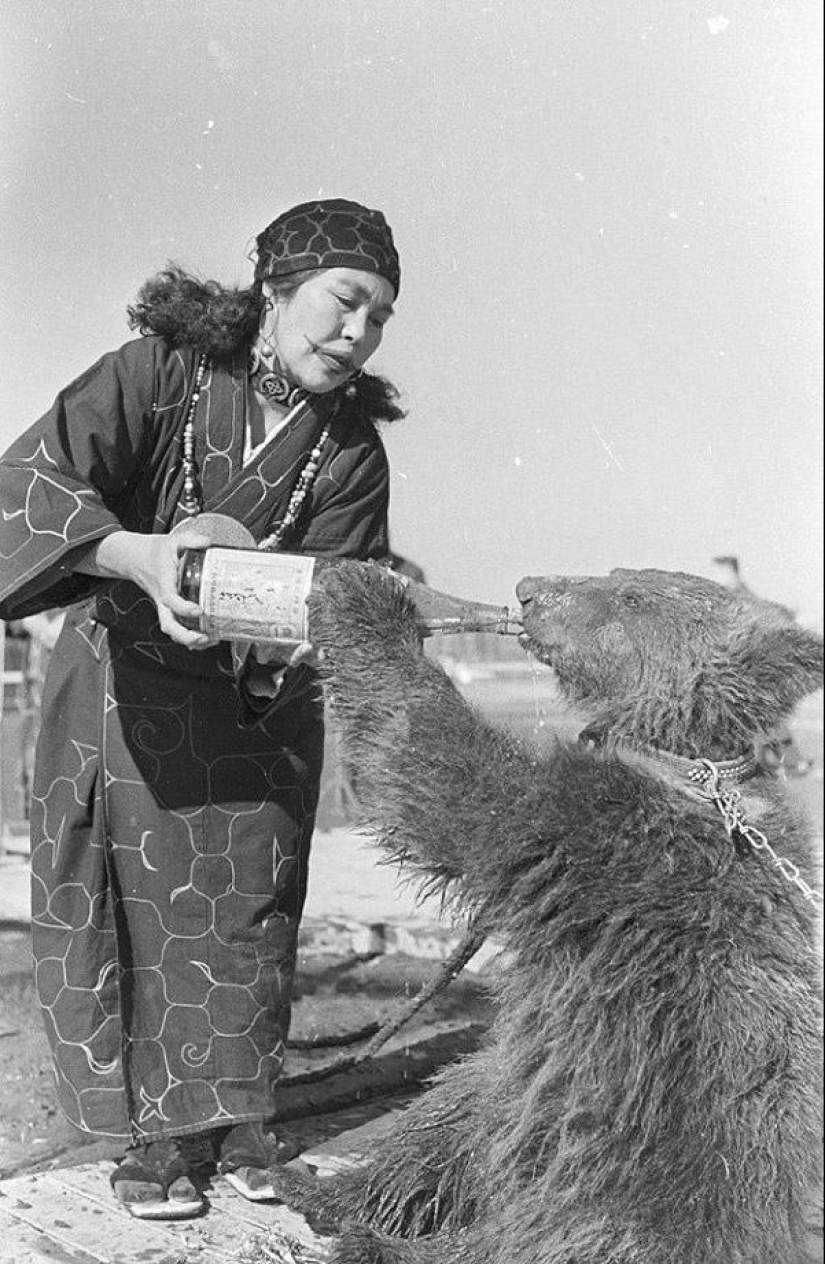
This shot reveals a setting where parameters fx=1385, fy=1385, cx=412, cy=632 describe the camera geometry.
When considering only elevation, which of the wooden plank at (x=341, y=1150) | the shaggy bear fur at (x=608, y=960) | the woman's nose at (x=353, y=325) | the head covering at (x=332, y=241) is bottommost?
the wooden plank at (x=341, y=1150)

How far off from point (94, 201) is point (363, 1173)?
1950mm

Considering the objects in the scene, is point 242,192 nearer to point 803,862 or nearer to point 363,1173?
point 803,862

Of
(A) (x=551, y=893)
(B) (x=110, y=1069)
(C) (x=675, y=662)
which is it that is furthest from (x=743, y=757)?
(B) (x=110, y=1069)

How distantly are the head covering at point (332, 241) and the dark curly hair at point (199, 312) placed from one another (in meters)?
0.05

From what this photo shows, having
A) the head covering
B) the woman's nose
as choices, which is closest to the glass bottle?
the woman's nose

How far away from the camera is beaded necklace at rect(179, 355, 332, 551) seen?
8.82 feet

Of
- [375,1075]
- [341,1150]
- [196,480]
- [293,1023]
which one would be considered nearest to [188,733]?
[196,480]

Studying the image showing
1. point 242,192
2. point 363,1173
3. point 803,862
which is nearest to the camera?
point 803,862

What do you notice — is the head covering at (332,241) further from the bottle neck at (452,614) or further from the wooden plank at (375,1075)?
the wooden plank at (375,1075)

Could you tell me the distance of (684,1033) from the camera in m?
2.23

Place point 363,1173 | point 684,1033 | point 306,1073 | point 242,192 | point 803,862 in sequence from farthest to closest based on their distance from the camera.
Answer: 1. point 306,1073
2. point 242,192
3. point 363,1173
4. point 803,862
5. point 684,1033

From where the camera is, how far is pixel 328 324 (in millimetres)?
2643

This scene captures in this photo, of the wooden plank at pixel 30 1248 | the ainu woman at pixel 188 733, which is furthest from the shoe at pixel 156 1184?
the wooden plank at pixel 30 1248

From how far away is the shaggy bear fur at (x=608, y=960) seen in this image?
7.30ft
